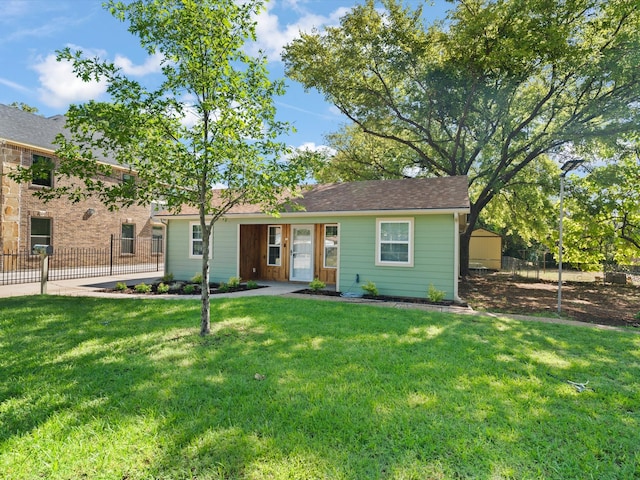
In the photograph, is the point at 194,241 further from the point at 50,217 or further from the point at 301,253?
the point at 50,217

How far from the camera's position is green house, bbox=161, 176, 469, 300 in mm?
9688

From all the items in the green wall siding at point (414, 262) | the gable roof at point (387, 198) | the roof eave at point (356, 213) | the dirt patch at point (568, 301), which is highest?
the gable roof at point (387, 198)

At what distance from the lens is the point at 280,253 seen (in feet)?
43.8

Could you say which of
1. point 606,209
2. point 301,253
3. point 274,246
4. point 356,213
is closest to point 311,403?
point 356,213

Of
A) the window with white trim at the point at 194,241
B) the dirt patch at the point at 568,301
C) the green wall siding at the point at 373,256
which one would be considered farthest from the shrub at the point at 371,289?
the window with white trim at the point at 194,241

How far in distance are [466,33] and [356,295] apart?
991 cm

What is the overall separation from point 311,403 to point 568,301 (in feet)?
36.1

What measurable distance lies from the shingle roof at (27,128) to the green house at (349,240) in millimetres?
8261

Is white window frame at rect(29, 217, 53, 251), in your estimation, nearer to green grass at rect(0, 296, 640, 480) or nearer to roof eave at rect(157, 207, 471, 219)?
roof eave at rect(157, 207, 471, 219)

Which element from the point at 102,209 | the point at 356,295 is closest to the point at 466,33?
the point at 356,295

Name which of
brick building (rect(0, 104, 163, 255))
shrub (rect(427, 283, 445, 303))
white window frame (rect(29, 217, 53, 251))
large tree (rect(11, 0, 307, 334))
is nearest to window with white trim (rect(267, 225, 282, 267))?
brick building (rect(0, 104, 163, 255))

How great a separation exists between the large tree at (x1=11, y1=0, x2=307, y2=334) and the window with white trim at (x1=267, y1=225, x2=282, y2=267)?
751 cm

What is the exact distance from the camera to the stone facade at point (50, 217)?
14531mm

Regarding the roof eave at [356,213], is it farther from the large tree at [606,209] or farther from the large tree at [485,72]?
the large tree at [606,209]
